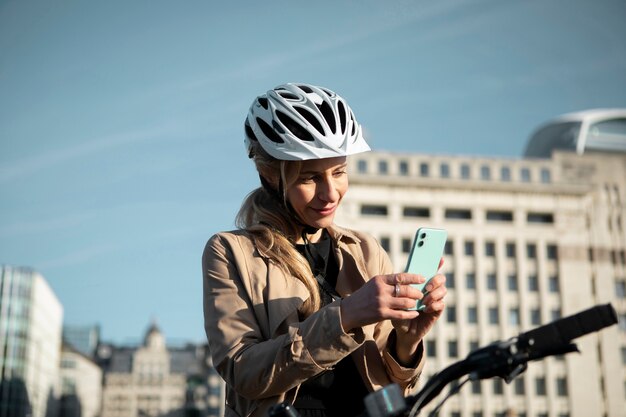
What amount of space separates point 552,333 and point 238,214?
1.86 metres

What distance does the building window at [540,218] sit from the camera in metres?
82.8

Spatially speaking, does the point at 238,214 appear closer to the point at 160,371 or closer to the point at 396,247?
the point at 396,247

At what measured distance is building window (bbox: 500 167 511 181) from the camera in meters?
81.6

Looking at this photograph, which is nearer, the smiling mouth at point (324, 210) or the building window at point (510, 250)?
the smiling mouth at point (324, 210)

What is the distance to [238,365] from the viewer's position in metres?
3.28

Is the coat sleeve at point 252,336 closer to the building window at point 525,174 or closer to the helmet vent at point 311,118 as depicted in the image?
the helmet vent at point 311,118

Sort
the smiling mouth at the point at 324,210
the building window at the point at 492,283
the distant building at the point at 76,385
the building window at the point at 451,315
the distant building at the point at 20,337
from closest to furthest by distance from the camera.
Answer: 1. the smiling mouth at the point at 324,210
2. the building window at the point at 451,315
3. the building window at the point at 492,283
4. the distant building at the point at 20,337
5. the distant building at the point at 76,385

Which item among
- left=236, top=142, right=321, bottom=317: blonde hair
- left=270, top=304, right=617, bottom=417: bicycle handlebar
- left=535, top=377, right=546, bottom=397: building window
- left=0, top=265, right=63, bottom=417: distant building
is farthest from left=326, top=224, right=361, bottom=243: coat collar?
left=0, top=265, right=63, bottom=417: distant building

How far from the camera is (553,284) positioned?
81562 millimetres

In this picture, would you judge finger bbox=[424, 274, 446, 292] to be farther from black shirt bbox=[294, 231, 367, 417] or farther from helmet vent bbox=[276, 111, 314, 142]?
helmet vent bbox=[276, 111, 314, 142]

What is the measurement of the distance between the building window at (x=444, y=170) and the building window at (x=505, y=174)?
16.6ft

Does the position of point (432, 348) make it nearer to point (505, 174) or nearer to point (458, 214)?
point (458, 214)

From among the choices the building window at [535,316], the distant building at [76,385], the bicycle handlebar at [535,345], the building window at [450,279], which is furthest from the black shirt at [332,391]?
the distant building at [76,385]

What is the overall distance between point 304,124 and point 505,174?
263ft
